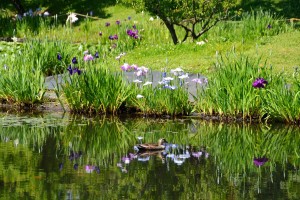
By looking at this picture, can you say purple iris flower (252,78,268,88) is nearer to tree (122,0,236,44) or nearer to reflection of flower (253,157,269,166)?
reflection of flower (253,157,269,166)

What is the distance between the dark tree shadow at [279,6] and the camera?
2719 centimetres

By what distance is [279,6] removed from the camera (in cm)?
2827

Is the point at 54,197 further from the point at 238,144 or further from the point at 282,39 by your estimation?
the point at 282,39

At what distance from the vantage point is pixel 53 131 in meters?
11.6

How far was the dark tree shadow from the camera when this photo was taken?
89.2 feet

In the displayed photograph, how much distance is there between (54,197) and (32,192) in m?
0.33

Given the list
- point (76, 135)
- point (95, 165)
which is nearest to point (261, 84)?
point (76, 135)

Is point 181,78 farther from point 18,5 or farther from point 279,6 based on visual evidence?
point 18,5

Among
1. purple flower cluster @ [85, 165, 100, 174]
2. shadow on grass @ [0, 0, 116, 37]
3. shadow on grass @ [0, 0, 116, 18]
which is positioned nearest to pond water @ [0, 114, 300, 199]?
purple flower cluster @ [85, 165, 100, 174]

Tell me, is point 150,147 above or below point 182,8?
below

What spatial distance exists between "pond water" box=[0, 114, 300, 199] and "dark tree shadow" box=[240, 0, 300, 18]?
15.2m

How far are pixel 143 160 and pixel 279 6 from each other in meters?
19.9

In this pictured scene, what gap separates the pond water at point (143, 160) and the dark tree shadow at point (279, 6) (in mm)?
15215

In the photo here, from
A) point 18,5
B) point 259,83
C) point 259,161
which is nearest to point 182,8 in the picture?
point 259,83
